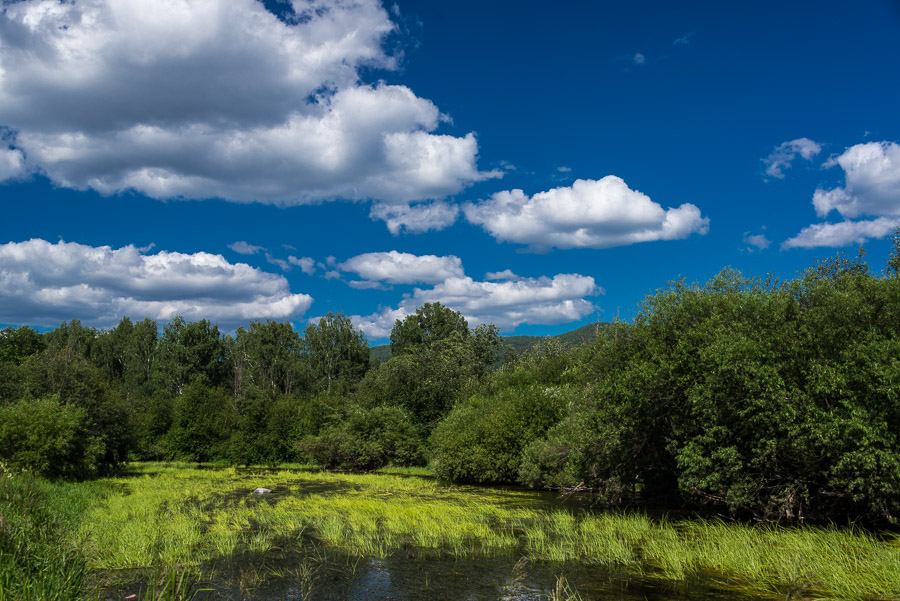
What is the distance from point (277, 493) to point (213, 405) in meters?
46.3

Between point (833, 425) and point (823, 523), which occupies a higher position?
point (833, 425)

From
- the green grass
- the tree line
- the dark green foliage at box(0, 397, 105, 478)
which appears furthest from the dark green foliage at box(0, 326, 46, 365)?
the green grass

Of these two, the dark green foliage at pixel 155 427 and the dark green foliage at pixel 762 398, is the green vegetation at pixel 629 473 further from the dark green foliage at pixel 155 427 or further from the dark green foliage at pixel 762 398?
the dark green foliage at pixel 155 427

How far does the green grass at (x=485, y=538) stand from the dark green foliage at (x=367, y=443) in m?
24.5

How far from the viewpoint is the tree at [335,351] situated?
109250mm

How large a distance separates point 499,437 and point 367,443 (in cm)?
1915

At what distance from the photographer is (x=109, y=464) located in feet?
155

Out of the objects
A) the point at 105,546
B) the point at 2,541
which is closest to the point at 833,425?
the point at 2,541

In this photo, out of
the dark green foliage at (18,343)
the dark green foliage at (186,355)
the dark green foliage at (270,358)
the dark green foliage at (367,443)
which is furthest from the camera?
the dark green foliage at (270,358)

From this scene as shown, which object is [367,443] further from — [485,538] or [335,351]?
[335,351]

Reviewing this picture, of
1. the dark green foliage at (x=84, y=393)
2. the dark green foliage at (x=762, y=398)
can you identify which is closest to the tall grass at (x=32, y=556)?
the dark green foliage at (x=762, y=398)

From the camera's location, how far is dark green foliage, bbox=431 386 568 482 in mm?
42188

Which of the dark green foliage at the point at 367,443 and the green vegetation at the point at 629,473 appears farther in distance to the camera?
the dark green foliage at the point at 367,443

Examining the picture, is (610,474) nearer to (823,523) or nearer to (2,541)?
(823,523)
